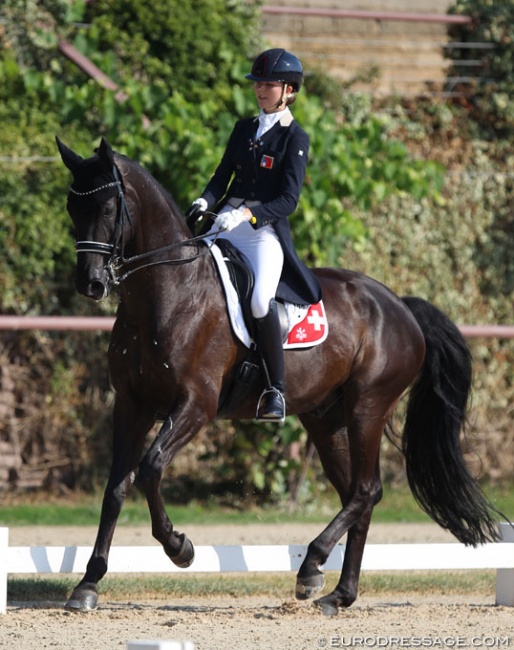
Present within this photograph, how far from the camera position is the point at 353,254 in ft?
34.4

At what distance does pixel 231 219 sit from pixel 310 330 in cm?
83

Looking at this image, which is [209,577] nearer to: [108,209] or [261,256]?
[261,256]

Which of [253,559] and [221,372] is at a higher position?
[221,372]

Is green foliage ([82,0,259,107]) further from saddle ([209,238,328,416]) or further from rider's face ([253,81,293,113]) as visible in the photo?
saddle ([209,238,328,416])

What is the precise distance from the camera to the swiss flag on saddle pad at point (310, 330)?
5.93 metres

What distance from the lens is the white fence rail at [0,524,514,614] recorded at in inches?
218

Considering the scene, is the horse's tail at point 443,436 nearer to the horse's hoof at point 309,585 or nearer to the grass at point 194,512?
the horse's hoof at point 309,585

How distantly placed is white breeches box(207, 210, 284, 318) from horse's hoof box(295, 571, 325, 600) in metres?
1.29

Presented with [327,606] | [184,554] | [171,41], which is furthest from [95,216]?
[171,41]

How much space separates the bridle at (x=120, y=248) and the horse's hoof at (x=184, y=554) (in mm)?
1234

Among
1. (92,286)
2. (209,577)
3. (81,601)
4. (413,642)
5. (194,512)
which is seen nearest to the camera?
(413,642)

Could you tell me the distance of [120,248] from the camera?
5340 millimetres

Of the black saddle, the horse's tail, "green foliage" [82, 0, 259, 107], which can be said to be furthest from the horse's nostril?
"green foliage" [82, 0, 259, 107]

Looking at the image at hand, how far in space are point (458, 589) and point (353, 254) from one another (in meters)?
4.17
